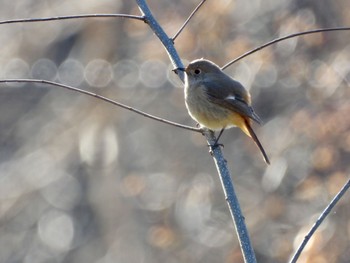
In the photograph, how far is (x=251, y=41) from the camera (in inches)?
341

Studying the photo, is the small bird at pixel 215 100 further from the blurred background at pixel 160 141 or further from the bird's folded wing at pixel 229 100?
the blurred background at pixel 160 141

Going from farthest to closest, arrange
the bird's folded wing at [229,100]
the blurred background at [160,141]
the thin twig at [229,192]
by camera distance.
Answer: the blurred background at [160,141] < the bird's folded wing at [229,100] < the thin twig at [229,192]

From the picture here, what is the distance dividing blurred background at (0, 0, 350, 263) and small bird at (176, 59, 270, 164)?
261cm

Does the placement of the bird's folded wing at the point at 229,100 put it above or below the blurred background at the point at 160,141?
below

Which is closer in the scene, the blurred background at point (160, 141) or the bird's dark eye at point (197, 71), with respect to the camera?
the bird's dark eye at point (197, 71)

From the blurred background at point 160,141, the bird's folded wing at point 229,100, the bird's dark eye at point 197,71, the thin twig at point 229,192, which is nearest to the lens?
the thin twig at point 229,192

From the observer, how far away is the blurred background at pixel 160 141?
831 centimetres

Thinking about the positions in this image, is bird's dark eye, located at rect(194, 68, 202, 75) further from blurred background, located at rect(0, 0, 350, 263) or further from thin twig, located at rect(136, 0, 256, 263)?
blurred background, located at rect(0, 0, 350, 263)

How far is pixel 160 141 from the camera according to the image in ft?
33.3

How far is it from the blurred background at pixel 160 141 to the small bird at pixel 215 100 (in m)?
2.61

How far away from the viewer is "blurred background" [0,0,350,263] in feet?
27.3

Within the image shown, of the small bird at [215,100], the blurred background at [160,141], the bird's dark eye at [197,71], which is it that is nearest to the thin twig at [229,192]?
the small bird at [215,100]

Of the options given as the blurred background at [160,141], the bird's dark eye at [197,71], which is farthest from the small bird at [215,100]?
the blurred background at [160,141]

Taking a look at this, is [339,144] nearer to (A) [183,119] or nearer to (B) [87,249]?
(A) [183,119]
